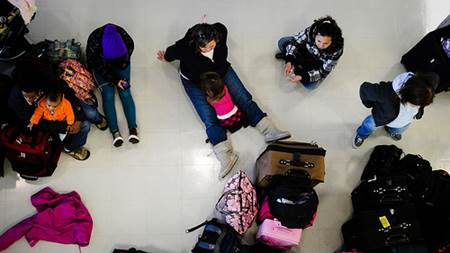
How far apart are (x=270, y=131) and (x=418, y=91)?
3.98 feet

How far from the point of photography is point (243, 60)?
427 cm

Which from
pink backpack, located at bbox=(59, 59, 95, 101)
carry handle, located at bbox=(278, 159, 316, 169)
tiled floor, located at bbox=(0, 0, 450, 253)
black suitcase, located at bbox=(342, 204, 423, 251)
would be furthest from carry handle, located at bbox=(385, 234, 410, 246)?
pink backpack, located at bbox=(59, 59, 95, 101)

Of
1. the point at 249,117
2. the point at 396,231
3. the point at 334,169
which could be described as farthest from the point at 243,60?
the point at 396,231

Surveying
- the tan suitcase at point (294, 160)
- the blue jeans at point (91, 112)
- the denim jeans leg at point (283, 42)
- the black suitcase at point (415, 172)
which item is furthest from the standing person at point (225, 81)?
the black suitcase at point (415, 172)

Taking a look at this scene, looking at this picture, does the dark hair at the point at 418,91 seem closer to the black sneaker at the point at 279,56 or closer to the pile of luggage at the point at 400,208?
the pile of luggage at the point at 400,208

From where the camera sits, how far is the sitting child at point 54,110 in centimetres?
317

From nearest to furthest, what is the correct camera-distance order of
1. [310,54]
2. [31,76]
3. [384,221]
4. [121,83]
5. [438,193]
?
[31,76] < [384,221] < [438,193] < [121,83] < [310,54]

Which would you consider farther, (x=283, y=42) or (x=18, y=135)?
(x=283, y=42)

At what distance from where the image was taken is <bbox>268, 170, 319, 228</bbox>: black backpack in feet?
11.1

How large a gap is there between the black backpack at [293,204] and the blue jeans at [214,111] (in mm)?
740

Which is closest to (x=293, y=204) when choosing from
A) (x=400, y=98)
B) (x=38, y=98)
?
(x=400, y=98)

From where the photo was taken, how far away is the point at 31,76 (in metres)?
3.02

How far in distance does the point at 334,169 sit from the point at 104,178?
1941mm

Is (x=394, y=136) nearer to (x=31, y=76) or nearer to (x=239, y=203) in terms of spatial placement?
(x=239, y=203)
